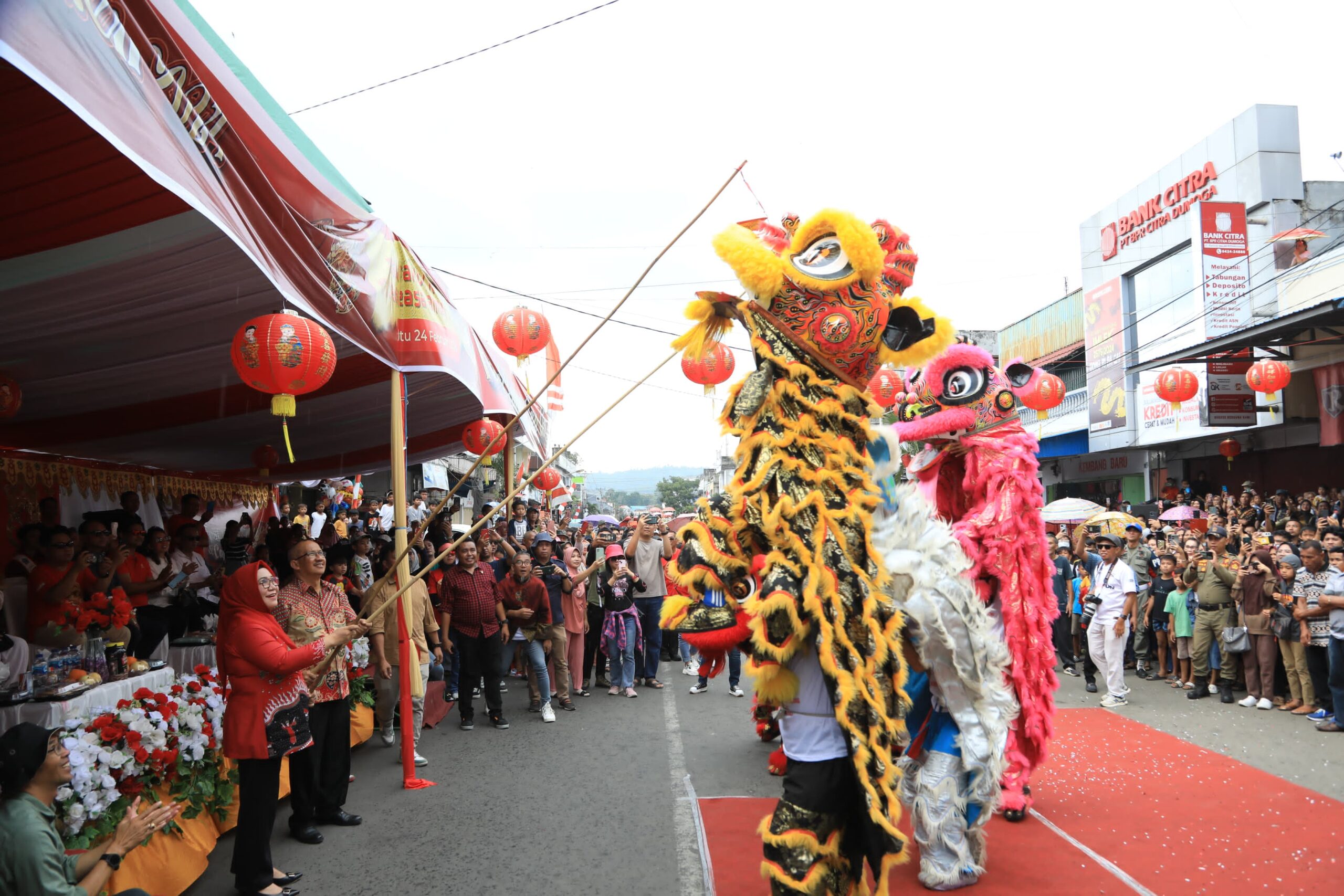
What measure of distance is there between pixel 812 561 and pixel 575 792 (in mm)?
3224

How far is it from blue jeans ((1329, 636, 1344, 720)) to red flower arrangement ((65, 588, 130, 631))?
8218 mm

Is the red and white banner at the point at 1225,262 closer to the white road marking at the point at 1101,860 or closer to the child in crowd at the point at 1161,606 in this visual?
the child in crowd at the point at 1161,606

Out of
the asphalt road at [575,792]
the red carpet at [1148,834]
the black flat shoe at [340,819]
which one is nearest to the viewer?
the red carpet at [1148,834]

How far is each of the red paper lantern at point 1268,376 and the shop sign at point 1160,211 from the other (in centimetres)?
451

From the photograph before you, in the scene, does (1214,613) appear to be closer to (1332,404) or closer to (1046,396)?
(1046,396)

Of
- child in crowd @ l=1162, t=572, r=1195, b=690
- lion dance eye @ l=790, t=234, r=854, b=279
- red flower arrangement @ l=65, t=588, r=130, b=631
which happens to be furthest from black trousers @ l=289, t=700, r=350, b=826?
child in crowd @ l=1162, t=572, r=1195, b=690

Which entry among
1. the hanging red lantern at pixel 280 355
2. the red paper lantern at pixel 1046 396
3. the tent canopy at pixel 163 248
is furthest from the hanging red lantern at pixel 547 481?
the hanging red lantern at pixel 280 355

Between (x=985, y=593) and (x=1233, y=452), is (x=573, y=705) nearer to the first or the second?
(x=985, y=593)

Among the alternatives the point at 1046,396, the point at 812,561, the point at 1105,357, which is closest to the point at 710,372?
the point at 1046,396

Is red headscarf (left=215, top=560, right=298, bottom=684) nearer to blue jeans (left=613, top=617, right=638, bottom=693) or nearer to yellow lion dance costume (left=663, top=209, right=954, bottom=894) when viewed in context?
yellow lion dance costume (left=663, top=209, right=954, bottom=894)

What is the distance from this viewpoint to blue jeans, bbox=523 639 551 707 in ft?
23.7

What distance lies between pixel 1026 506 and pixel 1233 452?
1330 cm

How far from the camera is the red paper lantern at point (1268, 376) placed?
12.1 metres

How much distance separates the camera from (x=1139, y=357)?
1805cm
